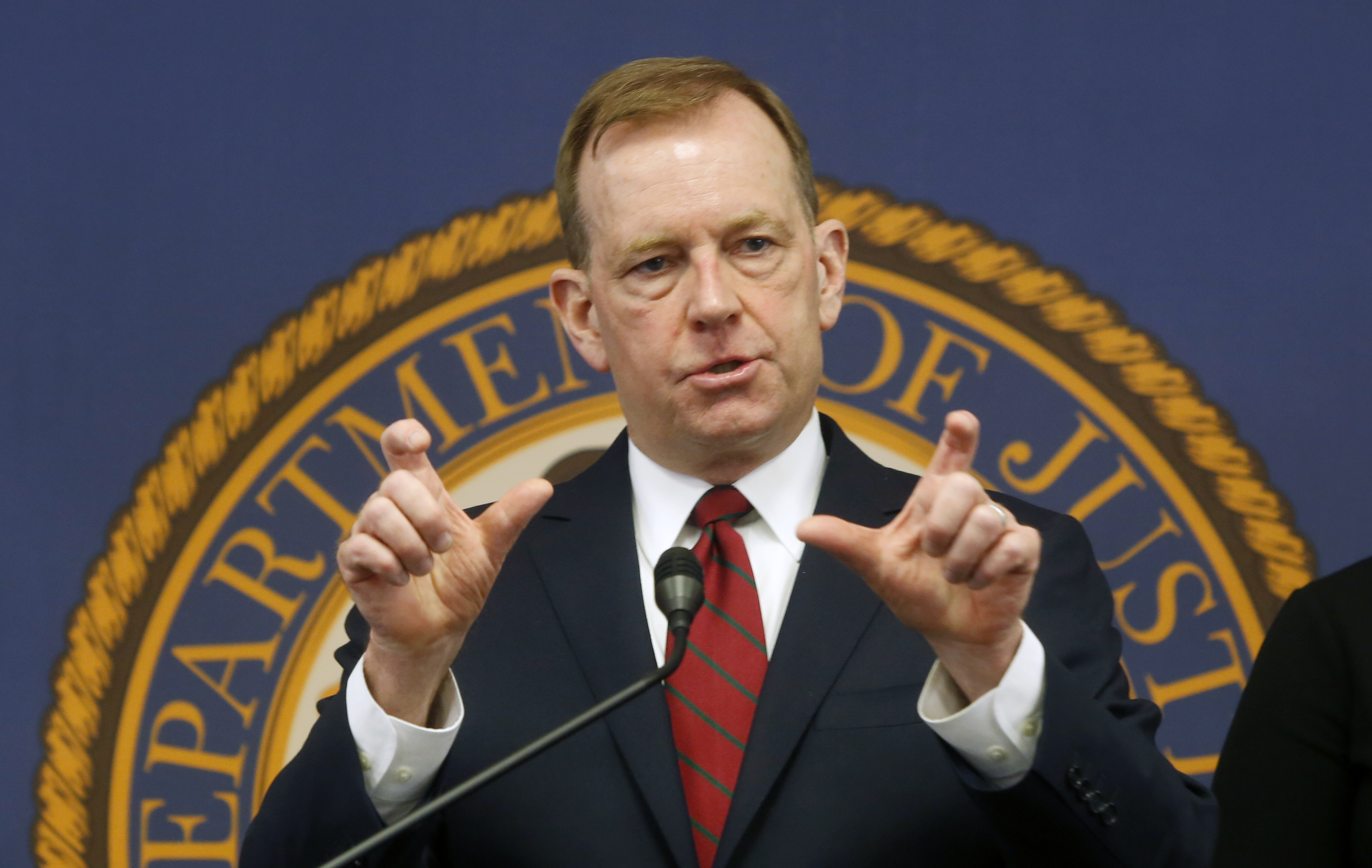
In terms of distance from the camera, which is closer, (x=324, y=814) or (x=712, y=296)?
(x=324, y=814)

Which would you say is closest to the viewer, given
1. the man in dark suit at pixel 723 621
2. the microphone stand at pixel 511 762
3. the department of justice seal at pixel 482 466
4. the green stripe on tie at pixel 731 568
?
the microphone stand at pixel 511 762

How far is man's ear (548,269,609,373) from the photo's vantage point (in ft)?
6.11

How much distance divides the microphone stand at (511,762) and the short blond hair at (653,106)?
0.81 m

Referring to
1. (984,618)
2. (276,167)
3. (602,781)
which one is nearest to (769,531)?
(602,781)

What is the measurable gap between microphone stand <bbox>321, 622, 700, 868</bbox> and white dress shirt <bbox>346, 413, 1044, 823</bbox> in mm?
168

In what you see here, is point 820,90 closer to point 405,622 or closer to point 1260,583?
point 1260,583

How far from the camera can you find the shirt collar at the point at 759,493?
1.66m

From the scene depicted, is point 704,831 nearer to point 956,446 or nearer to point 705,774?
point 705,774

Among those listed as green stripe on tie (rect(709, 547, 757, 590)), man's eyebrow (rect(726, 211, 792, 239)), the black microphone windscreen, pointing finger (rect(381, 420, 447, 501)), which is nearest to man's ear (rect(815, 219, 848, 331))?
man's eyebrow (rect(726, 211, 792, 239))

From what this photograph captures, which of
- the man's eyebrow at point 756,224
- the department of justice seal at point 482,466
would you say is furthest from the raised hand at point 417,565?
the department of justice seal at point 482,466

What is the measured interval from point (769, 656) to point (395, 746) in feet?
1.45

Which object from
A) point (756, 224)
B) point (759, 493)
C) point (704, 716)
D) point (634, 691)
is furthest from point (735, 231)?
point (634, 691)

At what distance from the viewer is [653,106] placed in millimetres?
1733

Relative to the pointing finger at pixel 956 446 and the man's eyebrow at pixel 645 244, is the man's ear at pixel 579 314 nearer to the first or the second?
the man's eyebrow at pixel 645 244
